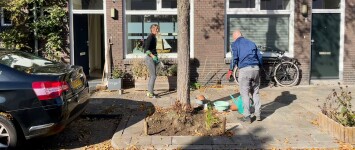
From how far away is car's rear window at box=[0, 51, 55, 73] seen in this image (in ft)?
19.4

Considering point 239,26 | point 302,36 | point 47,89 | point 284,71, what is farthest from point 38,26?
point 302,36

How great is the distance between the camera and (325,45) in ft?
39.4

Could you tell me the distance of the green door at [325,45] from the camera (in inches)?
470

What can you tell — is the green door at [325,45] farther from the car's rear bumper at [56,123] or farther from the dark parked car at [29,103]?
the dark parked car at [29,103]

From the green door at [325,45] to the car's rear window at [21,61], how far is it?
8.12 m

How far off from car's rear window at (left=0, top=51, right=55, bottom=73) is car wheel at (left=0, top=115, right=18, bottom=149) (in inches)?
30.9

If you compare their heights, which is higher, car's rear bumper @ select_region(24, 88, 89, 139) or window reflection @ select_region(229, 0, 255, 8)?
window reflection @ select_region(229, 0, 255, 8)

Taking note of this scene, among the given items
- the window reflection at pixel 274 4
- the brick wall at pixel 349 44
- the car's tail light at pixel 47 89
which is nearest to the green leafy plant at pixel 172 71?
the window reflection at pixel 274 4

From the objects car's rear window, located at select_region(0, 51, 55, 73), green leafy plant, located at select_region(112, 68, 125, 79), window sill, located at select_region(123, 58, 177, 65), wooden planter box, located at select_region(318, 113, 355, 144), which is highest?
car's rear window, located at select_region(0, 51, 55, 73)

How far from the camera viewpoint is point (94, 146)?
249 inches

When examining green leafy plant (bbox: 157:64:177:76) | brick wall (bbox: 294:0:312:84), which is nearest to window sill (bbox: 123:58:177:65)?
green leafy plant (bbox: 157:64:177:76)

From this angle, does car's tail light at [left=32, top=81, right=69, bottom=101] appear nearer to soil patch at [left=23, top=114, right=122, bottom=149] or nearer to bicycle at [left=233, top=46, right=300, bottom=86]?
soil patch at [left=23, top=114, right=122, bottom=149]

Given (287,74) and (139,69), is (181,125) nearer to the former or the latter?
(139,69)

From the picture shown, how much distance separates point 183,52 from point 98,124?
2.14m
